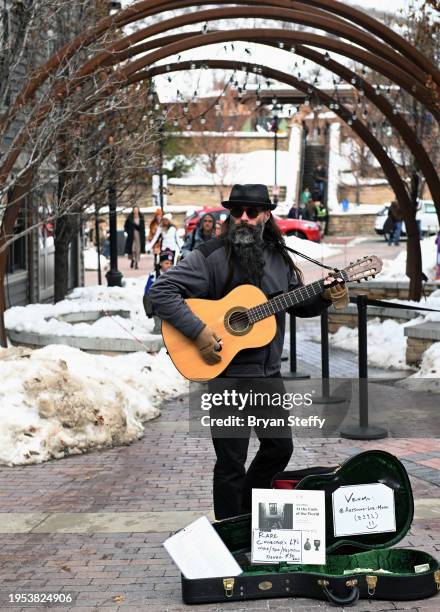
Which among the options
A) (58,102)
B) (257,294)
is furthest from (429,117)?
(257,294)

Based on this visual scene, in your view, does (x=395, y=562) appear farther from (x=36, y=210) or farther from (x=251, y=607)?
(x=36, y=210)

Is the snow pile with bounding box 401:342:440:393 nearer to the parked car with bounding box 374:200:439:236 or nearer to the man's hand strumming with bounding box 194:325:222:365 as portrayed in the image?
the man's hand strumming with bounding box 194:325:222:365

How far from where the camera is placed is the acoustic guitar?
17.7 feet

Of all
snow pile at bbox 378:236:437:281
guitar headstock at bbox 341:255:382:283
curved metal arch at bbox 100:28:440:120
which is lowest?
snow pile at bbox 378:236:437:281

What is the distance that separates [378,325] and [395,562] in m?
9.55

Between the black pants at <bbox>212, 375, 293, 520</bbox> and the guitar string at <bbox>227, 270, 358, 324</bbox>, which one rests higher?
the guitar string at <bbox>227, 270, 358, 324</bbox>

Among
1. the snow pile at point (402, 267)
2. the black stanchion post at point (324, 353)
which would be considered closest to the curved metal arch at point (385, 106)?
the snow pile at point (402, 267)

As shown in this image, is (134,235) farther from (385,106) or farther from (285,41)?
(285,41)

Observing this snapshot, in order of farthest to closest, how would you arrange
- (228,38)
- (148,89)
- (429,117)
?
1. (429,117)
2. (148,89)
3. (228,38)

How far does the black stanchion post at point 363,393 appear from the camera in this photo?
27.8 ft

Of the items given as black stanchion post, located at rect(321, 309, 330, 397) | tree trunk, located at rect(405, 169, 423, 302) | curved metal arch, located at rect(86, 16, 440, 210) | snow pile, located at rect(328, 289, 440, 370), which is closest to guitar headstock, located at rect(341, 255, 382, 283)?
black stanchion post, located at rect(321, 309, 330, 397)

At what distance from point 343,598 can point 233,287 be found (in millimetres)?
1652

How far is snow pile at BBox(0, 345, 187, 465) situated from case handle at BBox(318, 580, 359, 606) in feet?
11.7

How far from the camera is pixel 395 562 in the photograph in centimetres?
512
